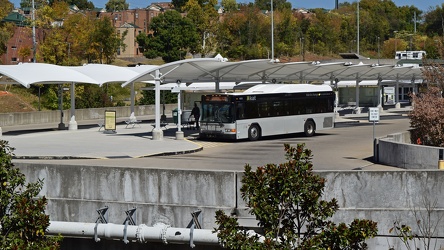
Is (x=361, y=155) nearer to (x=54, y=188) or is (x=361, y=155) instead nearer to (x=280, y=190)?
(x=54, y=188)

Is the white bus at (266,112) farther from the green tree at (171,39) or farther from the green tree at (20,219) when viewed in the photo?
the green tree at (171,39)

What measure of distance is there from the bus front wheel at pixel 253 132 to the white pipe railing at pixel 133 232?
74.7 feet

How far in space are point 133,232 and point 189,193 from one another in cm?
176

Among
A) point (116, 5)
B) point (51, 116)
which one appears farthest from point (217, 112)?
point (116, 5)

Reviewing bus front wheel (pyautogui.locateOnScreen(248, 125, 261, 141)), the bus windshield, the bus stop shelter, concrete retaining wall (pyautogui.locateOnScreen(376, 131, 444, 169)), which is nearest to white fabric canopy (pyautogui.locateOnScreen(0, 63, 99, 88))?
the bus stop shelter

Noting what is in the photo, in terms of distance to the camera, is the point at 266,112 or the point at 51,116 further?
the point at 51,116

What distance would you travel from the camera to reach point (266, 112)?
40.4m

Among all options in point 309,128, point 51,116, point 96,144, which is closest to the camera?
point 96,144

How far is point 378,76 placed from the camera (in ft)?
221

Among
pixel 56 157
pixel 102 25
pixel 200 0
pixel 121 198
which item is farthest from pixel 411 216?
pixel 200 0

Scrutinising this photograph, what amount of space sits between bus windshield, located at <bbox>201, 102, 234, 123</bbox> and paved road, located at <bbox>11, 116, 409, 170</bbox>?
1163mm

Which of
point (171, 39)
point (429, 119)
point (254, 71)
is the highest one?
point (171, 39)

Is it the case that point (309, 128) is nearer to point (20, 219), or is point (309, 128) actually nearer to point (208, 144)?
point (208, 144)

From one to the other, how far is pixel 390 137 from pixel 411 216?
40.6 feet
